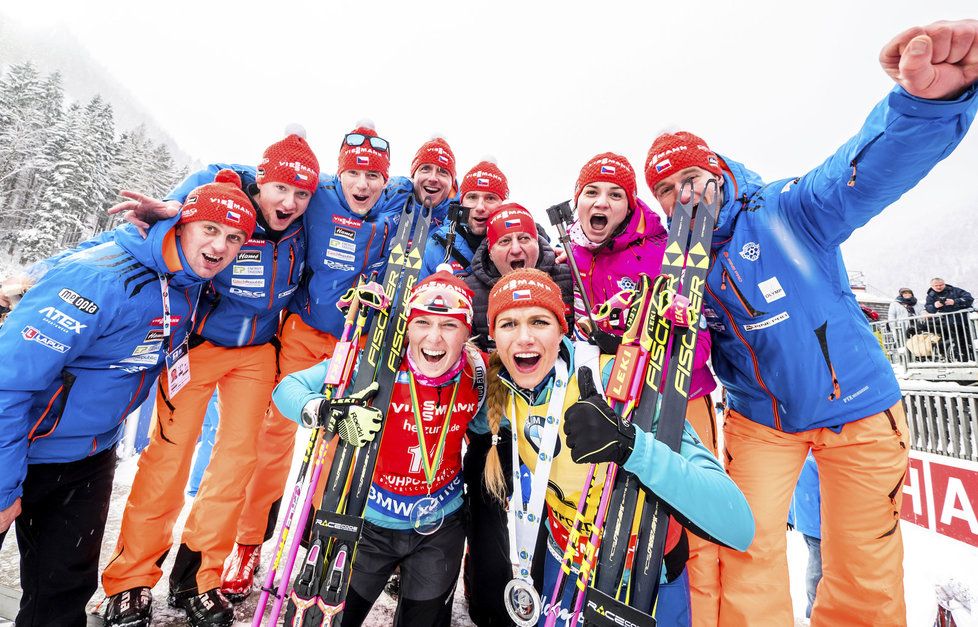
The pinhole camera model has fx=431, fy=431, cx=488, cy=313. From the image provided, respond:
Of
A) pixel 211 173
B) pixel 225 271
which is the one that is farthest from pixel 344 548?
pixel 211 173

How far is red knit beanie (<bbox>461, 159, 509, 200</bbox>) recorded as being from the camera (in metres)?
4.43

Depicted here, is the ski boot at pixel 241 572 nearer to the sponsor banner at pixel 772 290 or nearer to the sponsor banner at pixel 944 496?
the sponsor banner at pixel 772 290

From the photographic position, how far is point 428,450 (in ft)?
8.66

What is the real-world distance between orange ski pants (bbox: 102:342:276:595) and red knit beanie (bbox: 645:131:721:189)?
3.46 meters

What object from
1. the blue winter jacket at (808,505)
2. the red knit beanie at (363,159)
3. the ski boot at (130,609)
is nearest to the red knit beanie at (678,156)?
the red knit beanie at (363,159)

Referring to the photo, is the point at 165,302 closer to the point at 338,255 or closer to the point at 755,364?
the point at 338,255

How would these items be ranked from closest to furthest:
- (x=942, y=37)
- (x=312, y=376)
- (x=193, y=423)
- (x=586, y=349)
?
(x=942, y=37) → (x=586, y=349) → (x=312, y=376) → (x=193, y=423)

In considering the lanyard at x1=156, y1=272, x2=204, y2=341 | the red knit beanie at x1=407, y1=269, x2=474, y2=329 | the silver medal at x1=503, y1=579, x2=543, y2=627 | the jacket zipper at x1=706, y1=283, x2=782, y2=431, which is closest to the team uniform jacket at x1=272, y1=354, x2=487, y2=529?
the red knit beanie at x1=407, y1=269, x2=474, y2=329

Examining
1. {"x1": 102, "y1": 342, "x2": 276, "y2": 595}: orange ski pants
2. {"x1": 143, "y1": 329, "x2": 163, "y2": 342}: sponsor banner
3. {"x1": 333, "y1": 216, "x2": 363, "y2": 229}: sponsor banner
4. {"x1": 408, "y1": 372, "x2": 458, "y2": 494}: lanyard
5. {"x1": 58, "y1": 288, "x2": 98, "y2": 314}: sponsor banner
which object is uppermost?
{"x1": 333, "y1": 216, "x2": 363, "y2": 229}: sponsor banner

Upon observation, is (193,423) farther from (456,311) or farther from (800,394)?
(800,394)

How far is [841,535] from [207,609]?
4.00 metres

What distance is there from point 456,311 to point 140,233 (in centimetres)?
203

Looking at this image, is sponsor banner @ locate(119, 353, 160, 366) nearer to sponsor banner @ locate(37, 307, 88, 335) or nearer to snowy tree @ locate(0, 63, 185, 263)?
sponsor banner @ locate(37, 307, 88, 335)

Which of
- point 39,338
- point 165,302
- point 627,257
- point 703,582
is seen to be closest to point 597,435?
point 703,582
